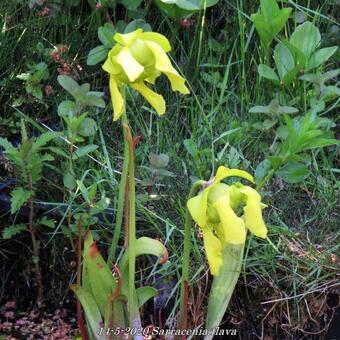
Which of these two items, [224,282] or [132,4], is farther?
[132,4]

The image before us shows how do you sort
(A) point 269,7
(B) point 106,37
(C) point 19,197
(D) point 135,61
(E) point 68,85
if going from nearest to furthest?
(D) point 135,61 < (C) point 19,197 < (E) point 68,85 < (A) point 269,7 < (B) point 106,37

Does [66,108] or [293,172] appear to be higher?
[66,108]

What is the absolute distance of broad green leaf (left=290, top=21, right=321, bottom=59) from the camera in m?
1.99

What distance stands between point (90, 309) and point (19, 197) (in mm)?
380

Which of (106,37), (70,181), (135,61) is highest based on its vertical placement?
(135,61)

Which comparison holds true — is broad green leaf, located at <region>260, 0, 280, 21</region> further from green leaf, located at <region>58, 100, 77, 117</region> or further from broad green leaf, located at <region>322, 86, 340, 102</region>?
green leaf, located at <region>58, 100, 77, 117</region>

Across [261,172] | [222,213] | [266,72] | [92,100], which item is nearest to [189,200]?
[222,213]

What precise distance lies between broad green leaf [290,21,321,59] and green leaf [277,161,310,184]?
0.40 metres

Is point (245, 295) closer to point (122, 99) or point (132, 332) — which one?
point (132, 332)

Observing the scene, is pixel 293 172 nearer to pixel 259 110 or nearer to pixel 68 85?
pixel 259 110

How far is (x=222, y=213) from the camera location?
3.93 feet

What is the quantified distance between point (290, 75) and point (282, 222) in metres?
0.41

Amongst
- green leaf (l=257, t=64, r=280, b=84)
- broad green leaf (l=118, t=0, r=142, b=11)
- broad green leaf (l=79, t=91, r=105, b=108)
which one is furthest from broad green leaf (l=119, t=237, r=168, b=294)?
broad green leaf (l=118, t=0, r=142, b=11)

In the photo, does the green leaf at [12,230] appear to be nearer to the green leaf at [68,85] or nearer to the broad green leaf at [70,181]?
the broad green leaf at [70,181]
